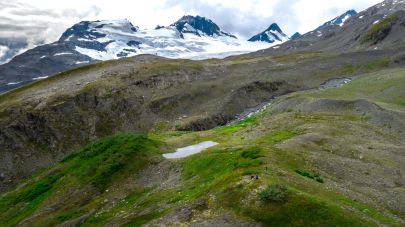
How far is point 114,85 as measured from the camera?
12500cm

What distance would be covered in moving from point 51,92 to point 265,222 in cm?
9898

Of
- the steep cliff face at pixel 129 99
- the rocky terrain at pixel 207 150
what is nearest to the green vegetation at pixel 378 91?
the rocky terrain at pixel 207 150

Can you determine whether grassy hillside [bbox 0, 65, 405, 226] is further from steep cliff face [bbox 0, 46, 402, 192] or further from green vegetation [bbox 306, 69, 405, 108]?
steep cliff face [bbox 0, 46, 402, 192]

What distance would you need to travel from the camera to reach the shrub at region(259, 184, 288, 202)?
3475 centimetres

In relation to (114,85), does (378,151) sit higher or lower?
lower

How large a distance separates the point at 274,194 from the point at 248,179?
13.3 ft

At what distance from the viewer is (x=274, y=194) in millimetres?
35062

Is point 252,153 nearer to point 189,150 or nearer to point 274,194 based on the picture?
point 274,194

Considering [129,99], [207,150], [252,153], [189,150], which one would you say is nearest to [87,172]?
[189,150]

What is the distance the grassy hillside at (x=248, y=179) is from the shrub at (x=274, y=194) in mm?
74

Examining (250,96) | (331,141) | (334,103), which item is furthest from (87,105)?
(331,141)

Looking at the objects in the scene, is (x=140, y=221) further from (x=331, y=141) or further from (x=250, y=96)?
(x=250, y=96)

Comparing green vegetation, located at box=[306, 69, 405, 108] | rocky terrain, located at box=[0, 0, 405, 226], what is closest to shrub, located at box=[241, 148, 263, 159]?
rocky terrain, located at box=[0, 0, 405, 226]

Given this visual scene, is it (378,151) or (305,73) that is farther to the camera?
(305,73)
